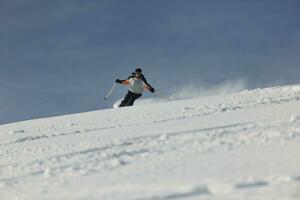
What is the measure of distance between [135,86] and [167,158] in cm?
1020

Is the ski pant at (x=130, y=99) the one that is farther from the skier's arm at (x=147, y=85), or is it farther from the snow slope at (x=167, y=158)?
the snow slope at (x=167, y=158)

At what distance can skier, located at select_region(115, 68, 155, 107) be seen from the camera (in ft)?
53.3

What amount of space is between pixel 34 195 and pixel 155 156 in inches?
57.5

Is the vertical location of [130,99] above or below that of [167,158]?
above

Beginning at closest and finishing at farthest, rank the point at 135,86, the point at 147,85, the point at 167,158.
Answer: the point at 167,158
the point at 135,86
the point at 147,85

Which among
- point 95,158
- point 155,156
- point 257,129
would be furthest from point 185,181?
point 257,129

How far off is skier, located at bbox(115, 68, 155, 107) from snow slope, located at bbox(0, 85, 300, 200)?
17.4ft

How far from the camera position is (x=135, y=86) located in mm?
16234

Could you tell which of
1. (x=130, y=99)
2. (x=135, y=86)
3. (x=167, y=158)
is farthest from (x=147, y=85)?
(x=167, y=158)

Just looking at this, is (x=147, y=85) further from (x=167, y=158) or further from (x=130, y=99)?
(x=167, y=158)

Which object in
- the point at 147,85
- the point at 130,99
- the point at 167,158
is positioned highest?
the point at 147,85

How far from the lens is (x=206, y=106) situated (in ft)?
38.1

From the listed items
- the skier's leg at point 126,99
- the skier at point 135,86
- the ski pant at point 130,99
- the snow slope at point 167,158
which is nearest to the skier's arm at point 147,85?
the skier at point 135,86

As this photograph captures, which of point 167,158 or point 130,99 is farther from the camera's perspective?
point 130,99
